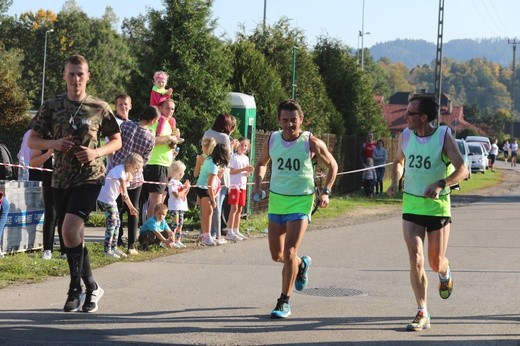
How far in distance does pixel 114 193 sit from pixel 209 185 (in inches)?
100

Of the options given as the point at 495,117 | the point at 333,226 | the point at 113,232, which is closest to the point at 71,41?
the point at 495,117

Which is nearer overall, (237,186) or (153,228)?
(153,228)

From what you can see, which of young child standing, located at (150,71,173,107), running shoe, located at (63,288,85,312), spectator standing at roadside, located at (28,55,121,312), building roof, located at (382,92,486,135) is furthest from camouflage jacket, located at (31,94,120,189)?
building roof, located at (382,92,486,135)

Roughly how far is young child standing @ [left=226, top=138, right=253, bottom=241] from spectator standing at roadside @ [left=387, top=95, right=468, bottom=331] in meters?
7.00

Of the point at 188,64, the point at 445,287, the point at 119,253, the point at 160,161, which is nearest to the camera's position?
the point at 445,287

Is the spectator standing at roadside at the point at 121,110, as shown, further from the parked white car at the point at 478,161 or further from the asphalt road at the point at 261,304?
the parked white car at the point at 478,161

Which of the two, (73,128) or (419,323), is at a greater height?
(73,128)

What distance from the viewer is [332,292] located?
10.4m

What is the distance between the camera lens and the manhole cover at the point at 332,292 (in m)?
10.3

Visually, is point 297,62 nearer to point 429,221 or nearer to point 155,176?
point 155,176

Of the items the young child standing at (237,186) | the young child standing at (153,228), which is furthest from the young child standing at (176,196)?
the young child standing at (237,186)

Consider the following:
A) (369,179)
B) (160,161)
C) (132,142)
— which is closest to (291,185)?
(132,142)

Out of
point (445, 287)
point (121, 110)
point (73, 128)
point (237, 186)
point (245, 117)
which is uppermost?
point (245, 117)

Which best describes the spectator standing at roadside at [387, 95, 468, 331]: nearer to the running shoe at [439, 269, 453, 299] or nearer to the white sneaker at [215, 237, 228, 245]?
the running shoe at [439, 269, 453, 299]
